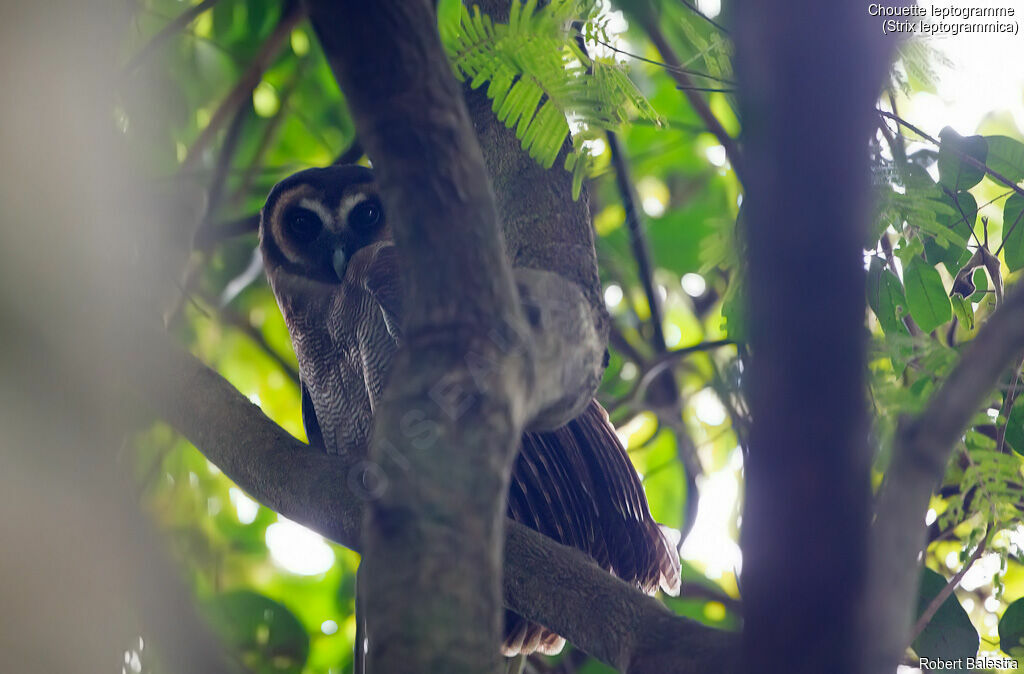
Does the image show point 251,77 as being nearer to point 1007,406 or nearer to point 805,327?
point 1007,406

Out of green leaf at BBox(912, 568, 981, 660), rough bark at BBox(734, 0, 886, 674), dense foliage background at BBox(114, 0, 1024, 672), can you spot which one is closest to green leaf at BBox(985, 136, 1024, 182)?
dense foliage background at BBox(114, 0, 1024, 672)

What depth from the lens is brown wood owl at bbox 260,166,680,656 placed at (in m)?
2.31

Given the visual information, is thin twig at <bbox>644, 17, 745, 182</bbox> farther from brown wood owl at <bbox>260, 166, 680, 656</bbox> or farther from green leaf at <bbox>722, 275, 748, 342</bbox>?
brown wood owl at <bbox>260, 166, 680, 656</bbox>

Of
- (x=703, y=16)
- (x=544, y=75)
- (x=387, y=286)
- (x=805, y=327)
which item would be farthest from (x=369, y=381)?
(x=805, y=327)

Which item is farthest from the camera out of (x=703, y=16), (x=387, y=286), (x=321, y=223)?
(x=321, y=223)

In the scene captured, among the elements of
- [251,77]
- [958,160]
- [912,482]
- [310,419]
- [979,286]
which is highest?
[251,77]

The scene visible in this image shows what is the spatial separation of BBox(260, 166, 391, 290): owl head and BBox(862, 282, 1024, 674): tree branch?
2152 mm

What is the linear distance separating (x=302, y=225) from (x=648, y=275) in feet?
3.90

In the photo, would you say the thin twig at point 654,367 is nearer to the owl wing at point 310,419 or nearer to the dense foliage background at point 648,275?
the dense foliage background at point 648,275

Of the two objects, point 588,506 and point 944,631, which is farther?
point 588,506

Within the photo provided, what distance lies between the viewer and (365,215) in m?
2.93

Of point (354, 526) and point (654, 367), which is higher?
point (654, 367)

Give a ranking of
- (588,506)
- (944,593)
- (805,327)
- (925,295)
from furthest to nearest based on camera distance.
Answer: (588,506) < (925,295) < (944,593) < (805,327)

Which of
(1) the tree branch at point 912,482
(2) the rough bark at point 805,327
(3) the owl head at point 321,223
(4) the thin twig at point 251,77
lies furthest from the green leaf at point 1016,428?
(4) the thin twig at point 251,77
